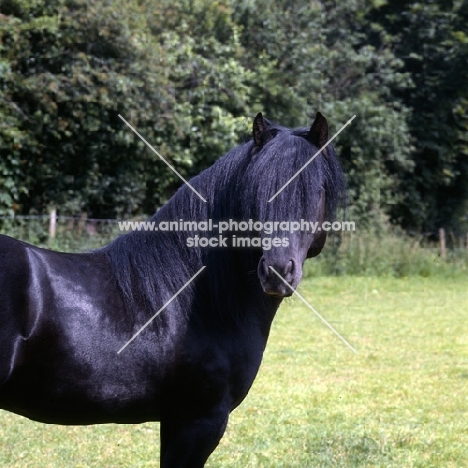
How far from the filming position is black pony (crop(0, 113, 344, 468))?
107 inches

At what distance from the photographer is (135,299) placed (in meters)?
2.94

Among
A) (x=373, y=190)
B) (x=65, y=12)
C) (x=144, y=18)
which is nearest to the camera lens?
(x=65, y=12)

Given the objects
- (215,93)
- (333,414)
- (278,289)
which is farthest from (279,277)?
(215,93)

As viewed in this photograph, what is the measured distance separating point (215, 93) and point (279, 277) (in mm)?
13316

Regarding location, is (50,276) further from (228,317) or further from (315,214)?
(315,214)

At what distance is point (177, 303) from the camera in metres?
3.00

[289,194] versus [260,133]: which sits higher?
[260,133]

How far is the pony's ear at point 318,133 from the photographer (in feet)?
9.77

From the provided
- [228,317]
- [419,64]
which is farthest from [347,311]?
[419,64]

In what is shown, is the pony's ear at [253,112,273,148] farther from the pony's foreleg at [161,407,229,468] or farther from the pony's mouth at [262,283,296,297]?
the pony's foreleg at [161,407,229,468]

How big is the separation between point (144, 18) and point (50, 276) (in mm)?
12963

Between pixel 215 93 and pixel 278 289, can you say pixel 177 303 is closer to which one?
pixel 278 289

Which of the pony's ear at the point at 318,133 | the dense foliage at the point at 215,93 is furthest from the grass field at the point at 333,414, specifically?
the dense foliage at the point at 215,93

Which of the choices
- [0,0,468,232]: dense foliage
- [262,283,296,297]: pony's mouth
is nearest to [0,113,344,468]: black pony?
[262,283,296,297]: pony's mouth
